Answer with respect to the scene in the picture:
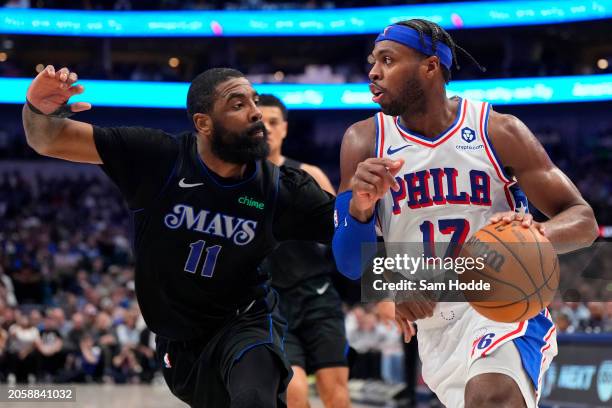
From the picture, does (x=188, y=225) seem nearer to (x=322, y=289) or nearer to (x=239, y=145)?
(x=239, y=145)

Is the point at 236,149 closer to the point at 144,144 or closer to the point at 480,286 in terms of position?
the point at 144,144

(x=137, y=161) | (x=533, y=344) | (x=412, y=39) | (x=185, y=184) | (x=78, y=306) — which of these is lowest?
(x=78, y=306)

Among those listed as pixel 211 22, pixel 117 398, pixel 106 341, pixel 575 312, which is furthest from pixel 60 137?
pixel 211 22

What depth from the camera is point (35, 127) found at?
3947 mm

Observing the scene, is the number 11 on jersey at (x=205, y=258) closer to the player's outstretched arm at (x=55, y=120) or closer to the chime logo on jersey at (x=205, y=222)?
the chime logo on jersey at (x=205, y=222)

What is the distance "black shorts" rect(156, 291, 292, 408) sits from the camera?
412 centimetres

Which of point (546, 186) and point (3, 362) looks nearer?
point (546, 186)

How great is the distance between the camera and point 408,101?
157 inches

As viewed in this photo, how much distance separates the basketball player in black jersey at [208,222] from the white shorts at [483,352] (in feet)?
2.34

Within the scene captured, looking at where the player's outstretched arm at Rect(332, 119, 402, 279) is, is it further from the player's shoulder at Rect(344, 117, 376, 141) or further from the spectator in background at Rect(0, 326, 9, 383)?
the spectator in background at Rect(0, 326, 9, 383)

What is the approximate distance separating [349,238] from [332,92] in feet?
61.6

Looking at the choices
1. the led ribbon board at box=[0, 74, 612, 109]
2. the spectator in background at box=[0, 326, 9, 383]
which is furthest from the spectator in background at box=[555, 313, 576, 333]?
the led ribbon board at box=[0, 74, 612, 109]

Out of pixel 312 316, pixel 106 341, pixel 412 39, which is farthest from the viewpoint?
pixel 106 341

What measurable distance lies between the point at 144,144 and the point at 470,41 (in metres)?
22.5
